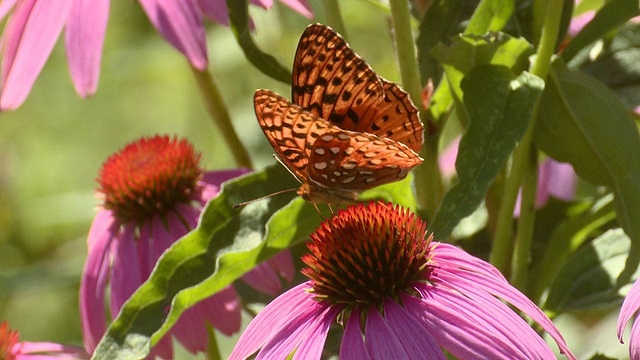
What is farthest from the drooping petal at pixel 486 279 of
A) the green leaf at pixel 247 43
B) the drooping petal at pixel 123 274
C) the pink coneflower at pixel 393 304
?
the drooping petal at pixel 123 274

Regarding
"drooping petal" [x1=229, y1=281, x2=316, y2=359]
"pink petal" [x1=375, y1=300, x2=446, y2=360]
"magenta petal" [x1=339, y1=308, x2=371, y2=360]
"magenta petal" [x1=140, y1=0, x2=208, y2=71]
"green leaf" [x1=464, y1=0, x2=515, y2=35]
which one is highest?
"magenta petal" [x1=140, y1=0, x2=208, y2=71]

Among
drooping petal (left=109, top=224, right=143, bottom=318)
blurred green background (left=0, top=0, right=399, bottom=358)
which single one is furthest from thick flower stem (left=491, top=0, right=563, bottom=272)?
blurred green background (left=0, top=0, right=399, bottom=358)

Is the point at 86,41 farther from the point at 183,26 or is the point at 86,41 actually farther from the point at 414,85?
the point at 414,85

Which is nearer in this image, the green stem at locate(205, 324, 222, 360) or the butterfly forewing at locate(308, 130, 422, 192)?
the butterfly forewing at locate(308, 130, 422, 192)

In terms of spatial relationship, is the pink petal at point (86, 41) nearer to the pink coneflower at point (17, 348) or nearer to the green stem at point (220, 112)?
the green stem at point (220, 112)

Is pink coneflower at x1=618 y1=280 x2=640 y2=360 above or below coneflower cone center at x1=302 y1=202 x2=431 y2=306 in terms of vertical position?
below

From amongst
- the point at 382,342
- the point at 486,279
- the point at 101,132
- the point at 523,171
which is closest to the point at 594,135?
the point at 523,171

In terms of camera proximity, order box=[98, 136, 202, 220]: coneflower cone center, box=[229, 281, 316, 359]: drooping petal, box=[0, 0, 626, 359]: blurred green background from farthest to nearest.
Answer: box=[0, 0, 626, 359]: blurred green background < box=[98, 136, 202, 220]: coneflower cone center < box=[229, 281, 316, 359]: drooping petal

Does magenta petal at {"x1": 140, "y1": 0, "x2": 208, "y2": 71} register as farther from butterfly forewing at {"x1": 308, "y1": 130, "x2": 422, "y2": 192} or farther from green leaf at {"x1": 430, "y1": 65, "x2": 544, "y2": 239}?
green leaf at {"x1": 430, "y1": 65, "x2": 544, "y2": 239}
